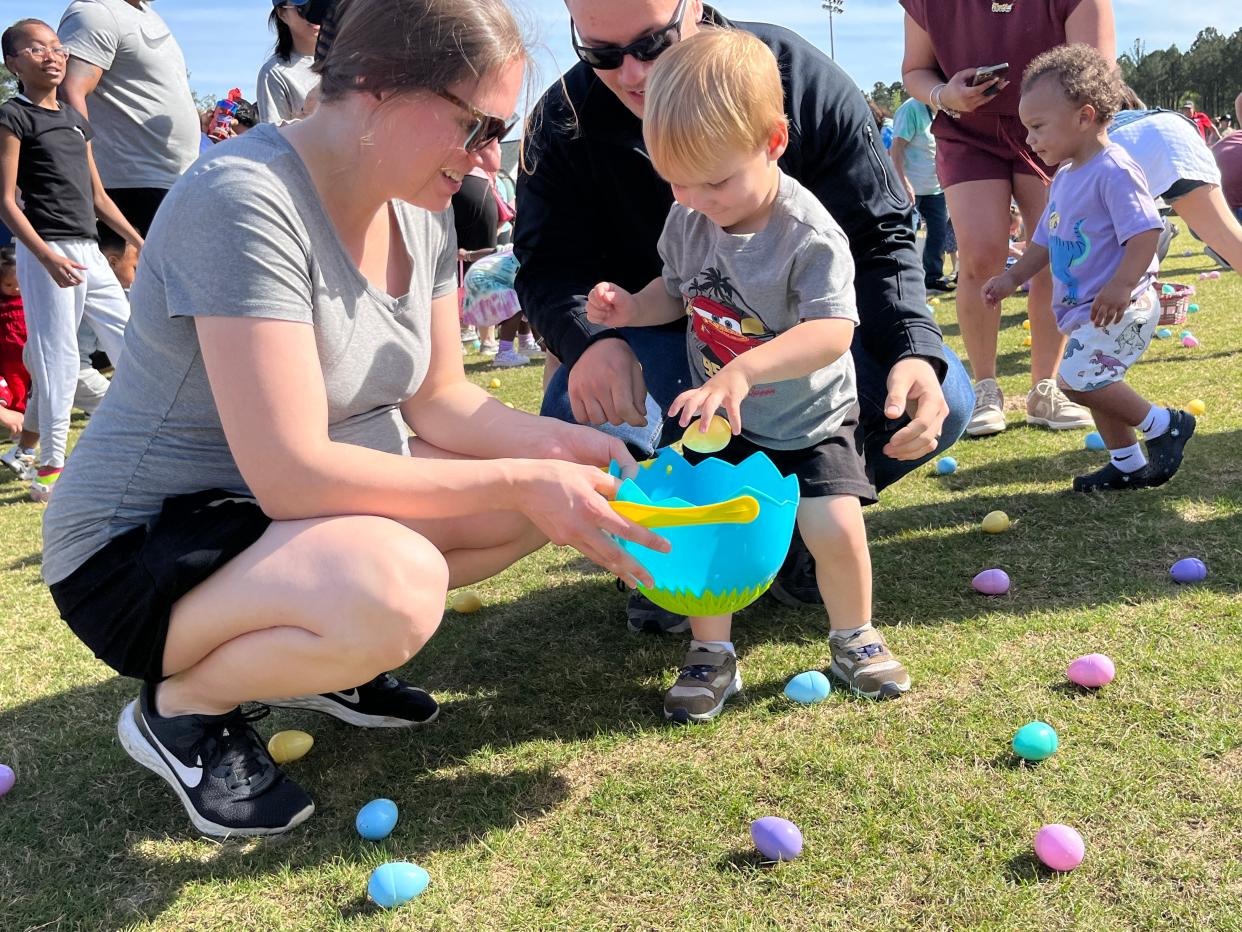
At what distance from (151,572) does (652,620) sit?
1.26m

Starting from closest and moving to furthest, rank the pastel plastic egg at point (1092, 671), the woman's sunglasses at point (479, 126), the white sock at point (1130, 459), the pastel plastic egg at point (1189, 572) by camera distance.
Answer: the woman's sunglasses at point (479, 126) → the pastel plastic egg at point (1092, 671) → the pastel plastic egg at point (1189, 572) → the white sock at point (1130, 459)

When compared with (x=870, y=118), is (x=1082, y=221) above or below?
below

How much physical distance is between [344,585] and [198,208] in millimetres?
662

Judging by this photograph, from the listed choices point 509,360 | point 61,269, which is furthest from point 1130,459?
point 509,360

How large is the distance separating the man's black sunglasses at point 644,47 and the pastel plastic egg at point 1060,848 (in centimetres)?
162

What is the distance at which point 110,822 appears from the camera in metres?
1.96

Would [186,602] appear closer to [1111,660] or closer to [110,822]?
[110,822]

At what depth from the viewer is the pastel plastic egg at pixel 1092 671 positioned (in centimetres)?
208

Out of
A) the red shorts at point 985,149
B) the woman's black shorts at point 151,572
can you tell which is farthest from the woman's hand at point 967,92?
the woman's black shorts at point 151,572

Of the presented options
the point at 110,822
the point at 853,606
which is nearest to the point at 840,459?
the point at 853,606

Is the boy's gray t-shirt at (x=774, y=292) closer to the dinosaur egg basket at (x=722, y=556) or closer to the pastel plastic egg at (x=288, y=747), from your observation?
the dinosaur egg basket at (x=722, y=556)

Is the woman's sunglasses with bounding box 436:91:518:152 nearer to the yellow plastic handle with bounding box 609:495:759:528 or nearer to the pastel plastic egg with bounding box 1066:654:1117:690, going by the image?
the yellow plastic handle with bounding box 609:495:759:528

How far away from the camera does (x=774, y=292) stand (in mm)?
2148

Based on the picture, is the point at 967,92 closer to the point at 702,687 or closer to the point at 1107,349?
the point at 1107,349
